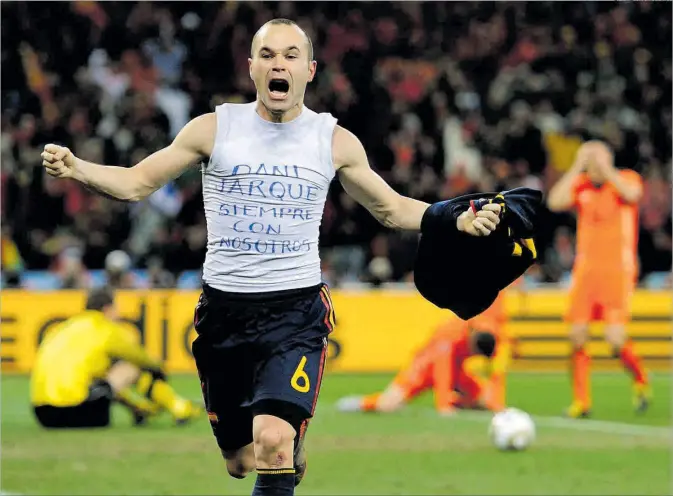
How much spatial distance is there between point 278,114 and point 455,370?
7.36m

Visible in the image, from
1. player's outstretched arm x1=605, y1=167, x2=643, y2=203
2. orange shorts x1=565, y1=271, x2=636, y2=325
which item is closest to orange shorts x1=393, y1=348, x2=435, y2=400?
orange shorts x1=565, y1=271, x2=636, y2=325

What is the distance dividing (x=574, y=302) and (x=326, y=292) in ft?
24.0

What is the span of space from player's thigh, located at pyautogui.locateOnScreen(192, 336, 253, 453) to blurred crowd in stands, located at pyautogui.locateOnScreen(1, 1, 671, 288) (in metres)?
11.9

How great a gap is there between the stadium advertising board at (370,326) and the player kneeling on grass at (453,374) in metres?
4.12

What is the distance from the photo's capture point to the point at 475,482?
9109 mm

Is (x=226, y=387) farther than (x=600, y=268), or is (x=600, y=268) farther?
(x=600, y=268)

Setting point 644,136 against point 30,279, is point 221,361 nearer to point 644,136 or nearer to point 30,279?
point 30,279

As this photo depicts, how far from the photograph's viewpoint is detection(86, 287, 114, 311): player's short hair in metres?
11.9

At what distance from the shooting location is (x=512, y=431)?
10820 mm

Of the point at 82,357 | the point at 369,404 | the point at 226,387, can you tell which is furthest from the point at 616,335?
the point at 226,387

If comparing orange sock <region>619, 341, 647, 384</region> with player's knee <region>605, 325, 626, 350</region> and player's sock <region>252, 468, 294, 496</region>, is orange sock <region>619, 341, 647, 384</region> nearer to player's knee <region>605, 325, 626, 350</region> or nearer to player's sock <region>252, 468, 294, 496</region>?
player's knee <region>605, 325, 626, 350</region>

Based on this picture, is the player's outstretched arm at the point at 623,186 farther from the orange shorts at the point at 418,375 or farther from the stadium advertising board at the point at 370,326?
the stadium advertising board at the point at 370,326

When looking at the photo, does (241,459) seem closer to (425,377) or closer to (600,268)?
(425,377)

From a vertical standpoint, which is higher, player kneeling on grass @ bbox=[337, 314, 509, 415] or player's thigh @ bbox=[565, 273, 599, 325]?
player's thigh @ bbox=[565, 273, 599, 325]
